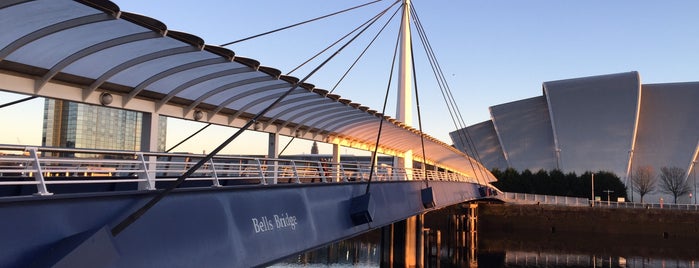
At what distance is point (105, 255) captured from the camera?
6988 mm

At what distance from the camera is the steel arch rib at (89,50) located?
11.0m

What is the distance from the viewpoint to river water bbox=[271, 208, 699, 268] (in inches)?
1768

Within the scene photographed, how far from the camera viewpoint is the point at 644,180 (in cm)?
9862

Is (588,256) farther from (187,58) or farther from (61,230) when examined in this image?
(61,230)

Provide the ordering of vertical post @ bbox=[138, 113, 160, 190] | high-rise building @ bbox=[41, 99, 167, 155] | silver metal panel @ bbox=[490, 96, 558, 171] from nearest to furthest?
vertical post @ bbox=[138, 113, 160, 190] < high-rise building @ bbox=[41, 99, 167, 155] < silver metal panel @ bbox=[490, 96, 558, 171]

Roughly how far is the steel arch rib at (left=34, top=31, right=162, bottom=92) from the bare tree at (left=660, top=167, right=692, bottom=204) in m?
104

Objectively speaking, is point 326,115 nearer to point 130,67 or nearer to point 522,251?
point 130,67

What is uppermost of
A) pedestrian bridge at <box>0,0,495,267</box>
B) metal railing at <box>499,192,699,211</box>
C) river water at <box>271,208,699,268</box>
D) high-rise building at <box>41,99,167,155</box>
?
high-rise building at <box>41,99,167,155</box>

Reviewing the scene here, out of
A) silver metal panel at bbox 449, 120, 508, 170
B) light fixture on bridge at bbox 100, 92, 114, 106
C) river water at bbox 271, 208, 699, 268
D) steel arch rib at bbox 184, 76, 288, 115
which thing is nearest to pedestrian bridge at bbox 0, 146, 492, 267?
light fixture on bridge at bbox 100, 92, 114, 106

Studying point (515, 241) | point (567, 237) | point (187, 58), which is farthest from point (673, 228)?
point (187, 58)

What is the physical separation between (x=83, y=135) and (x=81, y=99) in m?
32.4

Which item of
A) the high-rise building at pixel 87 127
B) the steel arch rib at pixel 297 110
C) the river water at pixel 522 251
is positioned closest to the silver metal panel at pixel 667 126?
the river water at pixel 522 251

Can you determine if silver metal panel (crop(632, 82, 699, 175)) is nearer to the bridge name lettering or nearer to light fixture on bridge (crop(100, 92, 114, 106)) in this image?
the bridge name lettering

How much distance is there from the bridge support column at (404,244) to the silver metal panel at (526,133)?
7902 cm
